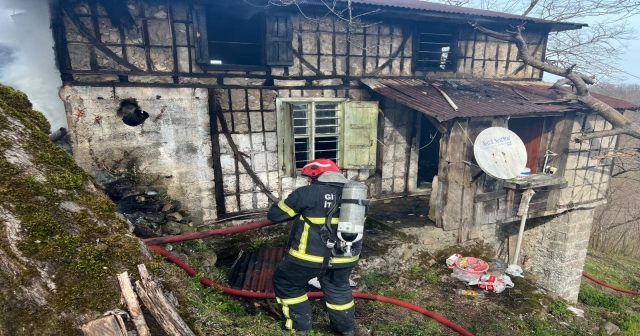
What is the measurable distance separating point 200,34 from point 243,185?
3196 millimetres

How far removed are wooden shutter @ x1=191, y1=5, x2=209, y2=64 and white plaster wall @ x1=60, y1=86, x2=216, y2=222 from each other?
2.10 ft

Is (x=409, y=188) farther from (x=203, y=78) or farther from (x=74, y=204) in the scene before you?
(x=74, y=204)

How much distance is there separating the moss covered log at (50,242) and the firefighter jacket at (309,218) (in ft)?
5.56

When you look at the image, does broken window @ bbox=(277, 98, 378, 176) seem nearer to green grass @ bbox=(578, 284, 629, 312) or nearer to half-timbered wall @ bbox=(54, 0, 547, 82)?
half-timbered wall @ bbox=(54, 0, 547, 82)

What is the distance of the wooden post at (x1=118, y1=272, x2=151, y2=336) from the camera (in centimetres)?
185

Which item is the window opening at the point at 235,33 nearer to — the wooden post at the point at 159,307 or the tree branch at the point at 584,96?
the tree branch at the point at 584,96

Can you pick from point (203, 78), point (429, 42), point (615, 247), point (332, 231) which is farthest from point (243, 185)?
point (615, 247)

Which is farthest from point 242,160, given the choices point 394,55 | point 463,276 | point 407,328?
point 463,276

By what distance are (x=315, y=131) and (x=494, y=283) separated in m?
4.69

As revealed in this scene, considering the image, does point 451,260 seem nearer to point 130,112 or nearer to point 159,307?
point 159,307

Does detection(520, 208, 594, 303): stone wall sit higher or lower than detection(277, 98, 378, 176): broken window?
lower

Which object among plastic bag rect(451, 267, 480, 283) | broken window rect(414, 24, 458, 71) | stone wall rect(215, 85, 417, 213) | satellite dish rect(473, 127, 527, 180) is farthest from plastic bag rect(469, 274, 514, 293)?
broken window rect(414, 24, 458, 71)

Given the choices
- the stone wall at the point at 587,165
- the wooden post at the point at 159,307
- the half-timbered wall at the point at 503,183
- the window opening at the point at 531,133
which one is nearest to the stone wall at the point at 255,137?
the half-timbered wall at the point at 503,183

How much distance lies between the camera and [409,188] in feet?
29.5
